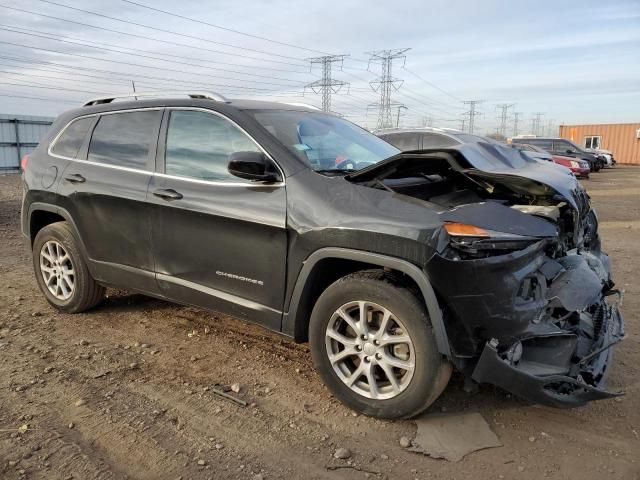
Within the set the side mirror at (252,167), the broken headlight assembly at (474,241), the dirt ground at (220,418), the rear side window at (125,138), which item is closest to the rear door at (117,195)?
the rear side window at (125,138)

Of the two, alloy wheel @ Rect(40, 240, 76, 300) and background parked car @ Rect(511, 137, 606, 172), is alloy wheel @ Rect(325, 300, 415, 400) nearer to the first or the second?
alloy wheel @ Rect(40, 240, 76, 300)

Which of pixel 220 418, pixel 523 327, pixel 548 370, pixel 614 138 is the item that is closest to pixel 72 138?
pixel 220 418

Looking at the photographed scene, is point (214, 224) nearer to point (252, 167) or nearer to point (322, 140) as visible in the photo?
point (252, 167)

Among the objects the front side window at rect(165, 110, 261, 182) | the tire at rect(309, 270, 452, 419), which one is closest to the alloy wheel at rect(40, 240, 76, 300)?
the front side window at rect(165, 110, 261, 182)

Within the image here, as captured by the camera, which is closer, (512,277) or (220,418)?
(512,277)

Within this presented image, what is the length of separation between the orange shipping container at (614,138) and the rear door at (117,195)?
40756 mm

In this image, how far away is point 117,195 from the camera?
163 inches

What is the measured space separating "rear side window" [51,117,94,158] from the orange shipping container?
40656 millimetres

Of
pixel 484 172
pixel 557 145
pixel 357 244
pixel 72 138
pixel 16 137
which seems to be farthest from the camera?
pixel 16 137

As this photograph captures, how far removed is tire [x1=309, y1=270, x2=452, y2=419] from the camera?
113 inches

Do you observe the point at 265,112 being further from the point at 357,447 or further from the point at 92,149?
the point at 357,447

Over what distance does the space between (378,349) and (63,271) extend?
10.3 ft

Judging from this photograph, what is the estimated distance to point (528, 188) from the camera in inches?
128

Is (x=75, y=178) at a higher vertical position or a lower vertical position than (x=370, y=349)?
higher
